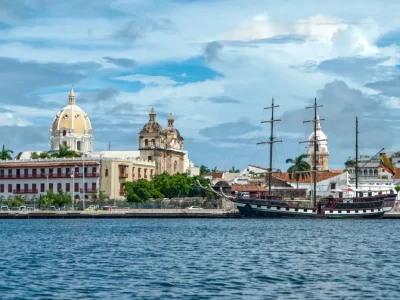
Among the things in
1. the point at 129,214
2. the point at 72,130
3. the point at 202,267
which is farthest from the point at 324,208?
the point at 72,130

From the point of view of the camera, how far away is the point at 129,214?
122125 millimetres

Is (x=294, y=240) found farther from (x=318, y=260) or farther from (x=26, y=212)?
(x=26, y=212)

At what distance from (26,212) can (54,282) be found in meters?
88.0

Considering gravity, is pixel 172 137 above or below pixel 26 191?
above

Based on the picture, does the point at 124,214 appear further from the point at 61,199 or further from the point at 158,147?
the point at 158,147

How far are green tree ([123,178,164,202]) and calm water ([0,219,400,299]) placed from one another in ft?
229

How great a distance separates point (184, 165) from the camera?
640 ft

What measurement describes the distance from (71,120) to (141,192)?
1926 inches

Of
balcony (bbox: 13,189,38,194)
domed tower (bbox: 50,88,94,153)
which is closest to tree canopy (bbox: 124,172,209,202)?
balcony (bbox: 13,189,38,194)

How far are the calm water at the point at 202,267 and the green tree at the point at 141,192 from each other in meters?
69.8

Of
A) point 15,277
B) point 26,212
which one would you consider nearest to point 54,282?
point 15,277

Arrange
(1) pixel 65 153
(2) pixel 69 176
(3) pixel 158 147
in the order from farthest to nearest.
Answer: (3) pixel 158 147 → (1) pixel 65 153 → (2) pixel 69 176

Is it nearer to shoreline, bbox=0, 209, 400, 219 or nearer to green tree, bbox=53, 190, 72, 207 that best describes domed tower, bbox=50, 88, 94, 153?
green tree, bbox=53, 190, 72, 207

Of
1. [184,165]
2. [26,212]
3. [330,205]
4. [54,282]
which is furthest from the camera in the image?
[184,165]
